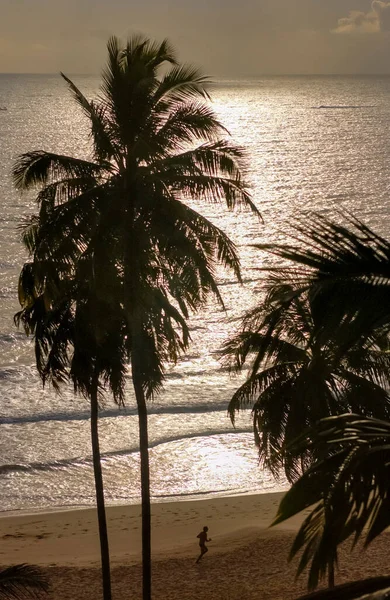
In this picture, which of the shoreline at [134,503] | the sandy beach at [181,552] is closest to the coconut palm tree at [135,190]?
the sandy beach at [181,552]

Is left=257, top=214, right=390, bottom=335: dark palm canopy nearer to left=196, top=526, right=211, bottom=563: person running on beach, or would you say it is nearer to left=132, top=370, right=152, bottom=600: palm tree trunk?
left=132, top=370, right=152, bottom=600: palm tree trunk

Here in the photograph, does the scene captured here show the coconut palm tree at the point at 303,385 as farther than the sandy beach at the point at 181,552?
No

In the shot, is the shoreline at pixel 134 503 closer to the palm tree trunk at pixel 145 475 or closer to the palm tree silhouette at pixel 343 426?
the palm tree trunk at pixel 145 475

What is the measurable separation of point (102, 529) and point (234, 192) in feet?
21.5

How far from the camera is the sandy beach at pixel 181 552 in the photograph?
17234 mm

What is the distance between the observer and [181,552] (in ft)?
68.5

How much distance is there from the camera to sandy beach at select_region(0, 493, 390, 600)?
679 inches

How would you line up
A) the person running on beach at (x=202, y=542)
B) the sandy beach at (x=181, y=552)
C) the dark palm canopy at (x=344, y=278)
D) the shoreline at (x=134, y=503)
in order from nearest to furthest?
1. the dark palm canopy at (x=344, y=278)
2. the sandy beach at (x=181, y=552)
3. the person running on beach at (x=202, y=542)
4. the shoreline at (x=134, y=503)

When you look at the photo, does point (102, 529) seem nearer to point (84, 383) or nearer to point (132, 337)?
point (84, 383)

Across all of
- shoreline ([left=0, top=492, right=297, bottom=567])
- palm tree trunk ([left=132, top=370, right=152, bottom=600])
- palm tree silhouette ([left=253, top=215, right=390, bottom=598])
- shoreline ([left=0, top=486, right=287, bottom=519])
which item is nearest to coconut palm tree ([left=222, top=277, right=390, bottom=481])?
palm tree trunk ([left=132, top=370, right=152, bottom=600])

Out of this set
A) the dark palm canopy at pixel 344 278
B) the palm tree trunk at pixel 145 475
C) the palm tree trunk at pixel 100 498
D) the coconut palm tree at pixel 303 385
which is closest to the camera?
the dark palm canopy at pixel 344 278

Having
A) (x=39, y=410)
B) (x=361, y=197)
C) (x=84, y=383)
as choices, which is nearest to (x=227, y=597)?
(x=84, y=383)

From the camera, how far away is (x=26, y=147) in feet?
479

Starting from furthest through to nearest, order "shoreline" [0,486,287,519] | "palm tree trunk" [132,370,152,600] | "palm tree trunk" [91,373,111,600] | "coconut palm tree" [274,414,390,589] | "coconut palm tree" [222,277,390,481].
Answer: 1. "shoreline" [0,486,287,519]
2. "palm tree trunk" [91,373,111,600]
3. "palm tree trunk" [132,370,152,600]
4. "coconut palm tree" [222,277,390,481]
5. "coconut palm tree" [274,414,390,589]
